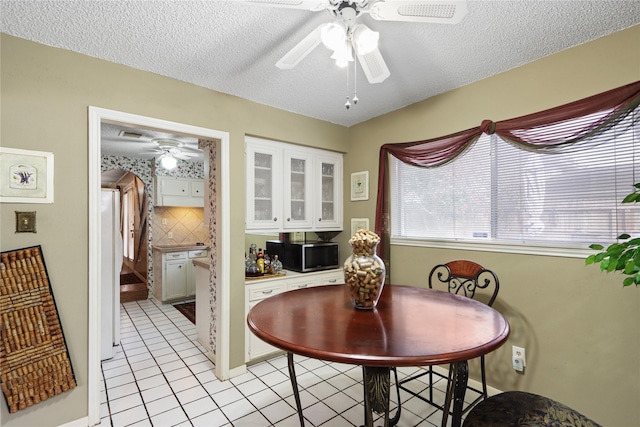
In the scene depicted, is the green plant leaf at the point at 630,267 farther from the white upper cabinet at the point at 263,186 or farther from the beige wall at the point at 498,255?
the white upper cabinet at the point at 263,186

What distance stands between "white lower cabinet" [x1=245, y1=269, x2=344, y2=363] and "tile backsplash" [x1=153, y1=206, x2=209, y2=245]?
9.47 ft

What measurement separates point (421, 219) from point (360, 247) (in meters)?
1.48

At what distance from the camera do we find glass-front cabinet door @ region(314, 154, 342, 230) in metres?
Result: 3.37

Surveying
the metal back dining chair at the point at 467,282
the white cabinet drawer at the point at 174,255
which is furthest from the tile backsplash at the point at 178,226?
the metal back dining chair at the point at 467,282

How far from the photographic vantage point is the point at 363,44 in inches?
52.6

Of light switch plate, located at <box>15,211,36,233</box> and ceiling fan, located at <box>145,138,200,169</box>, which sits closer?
light switch plate, located at <box>15,211,36,233</box>

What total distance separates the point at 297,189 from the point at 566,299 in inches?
95.0

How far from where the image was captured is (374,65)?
1.58 meters

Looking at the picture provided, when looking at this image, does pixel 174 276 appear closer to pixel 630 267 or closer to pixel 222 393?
pixel 222 393

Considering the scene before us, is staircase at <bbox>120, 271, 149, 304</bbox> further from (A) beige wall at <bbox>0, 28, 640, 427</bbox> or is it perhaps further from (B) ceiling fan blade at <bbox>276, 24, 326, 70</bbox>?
(B) ceiling fan blade at <bbox>276, 24, 326, 70</bbox>

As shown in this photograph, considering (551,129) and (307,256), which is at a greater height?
(551,129)

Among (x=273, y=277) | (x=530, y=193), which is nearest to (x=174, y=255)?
(x=273, y=277)

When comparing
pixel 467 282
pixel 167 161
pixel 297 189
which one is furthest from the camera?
pixel 167 161

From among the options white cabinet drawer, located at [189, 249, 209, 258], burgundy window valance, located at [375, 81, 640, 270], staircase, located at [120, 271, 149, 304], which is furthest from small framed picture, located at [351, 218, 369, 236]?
staircase, located at [120, 271, 149, 304]
